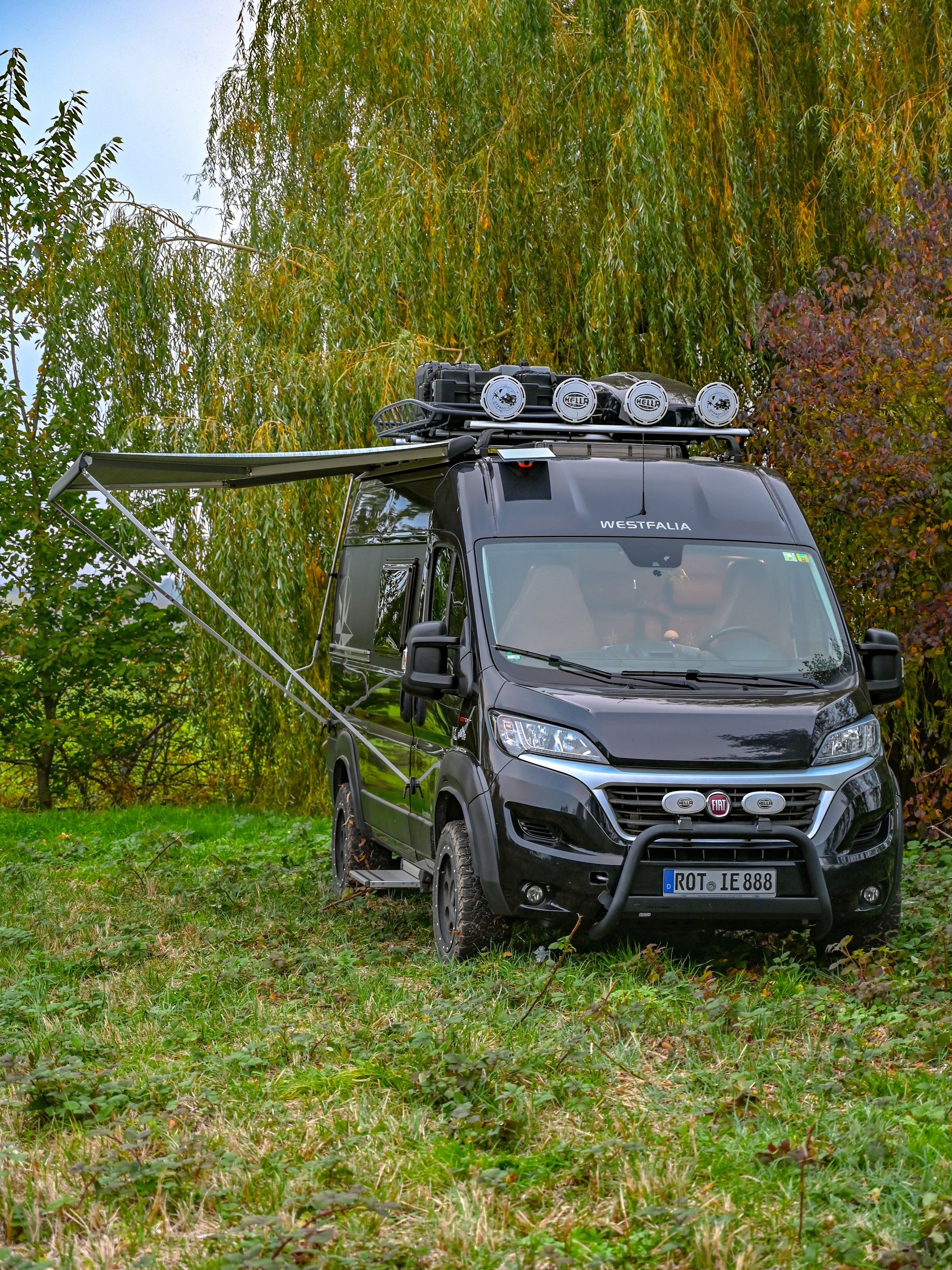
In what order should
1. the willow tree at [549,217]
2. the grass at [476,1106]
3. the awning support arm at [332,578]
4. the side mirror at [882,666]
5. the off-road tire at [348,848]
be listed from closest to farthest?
1. the grass at [476,1106]
2. the side mirror at [882,666]
3. the off-road tire at [348,848]
4. the awning support arm at [332,578]
5. the willow tree at [549,217]

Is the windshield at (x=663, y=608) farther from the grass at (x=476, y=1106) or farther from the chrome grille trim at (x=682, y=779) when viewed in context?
the grass at (x=476, y=1106)

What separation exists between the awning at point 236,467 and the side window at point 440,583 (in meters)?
0.55

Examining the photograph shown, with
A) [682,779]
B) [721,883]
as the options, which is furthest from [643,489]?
[721,883]

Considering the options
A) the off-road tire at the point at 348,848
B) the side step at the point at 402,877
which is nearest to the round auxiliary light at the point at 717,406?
the side step at the point at 402,877

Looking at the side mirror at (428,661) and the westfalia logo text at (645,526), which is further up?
the westfalia logo text at (645,526)

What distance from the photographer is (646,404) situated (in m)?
8.19

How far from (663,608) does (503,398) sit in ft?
5.45

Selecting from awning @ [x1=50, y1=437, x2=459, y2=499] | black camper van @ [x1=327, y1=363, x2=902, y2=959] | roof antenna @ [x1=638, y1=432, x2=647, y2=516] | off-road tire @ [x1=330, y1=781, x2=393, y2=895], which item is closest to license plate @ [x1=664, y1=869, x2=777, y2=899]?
black camper van @ [x1=327, y1=363, x2=902, y2=959]

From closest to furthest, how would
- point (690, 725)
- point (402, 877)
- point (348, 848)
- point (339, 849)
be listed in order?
point (690, 725) < point (402, 877) < point (348, 848) < point (339, 849)

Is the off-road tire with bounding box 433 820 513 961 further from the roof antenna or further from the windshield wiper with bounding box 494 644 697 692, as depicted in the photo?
the roof antenna

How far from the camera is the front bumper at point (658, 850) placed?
6.05 m

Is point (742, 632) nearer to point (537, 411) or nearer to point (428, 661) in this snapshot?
point (428, 661)

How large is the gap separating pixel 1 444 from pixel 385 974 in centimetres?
1007

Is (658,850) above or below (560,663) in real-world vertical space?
below
